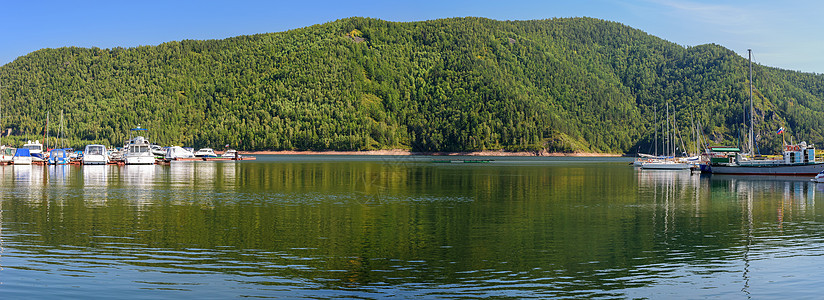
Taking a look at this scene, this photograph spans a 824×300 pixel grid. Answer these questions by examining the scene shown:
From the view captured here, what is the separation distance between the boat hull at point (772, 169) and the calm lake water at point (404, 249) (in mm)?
43370

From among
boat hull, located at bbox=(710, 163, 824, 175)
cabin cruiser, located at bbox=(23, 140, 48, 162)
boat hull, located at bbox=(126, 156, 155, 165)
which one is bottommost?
boat hull, located at bbox=(710, 163, 824, 175)

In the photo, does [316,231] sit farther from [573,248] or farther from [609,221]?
[609,221]

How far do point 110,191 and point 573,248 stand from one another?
40.4 m

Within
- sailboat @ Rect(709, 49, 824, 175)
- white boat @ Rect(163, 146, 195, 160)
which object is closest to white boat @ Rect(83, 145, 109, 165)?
white boat @ Rect(163, 146, 195, 160)

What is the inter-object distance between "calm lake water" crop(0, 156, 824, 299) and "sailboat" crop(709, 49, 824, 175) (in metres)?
43.6

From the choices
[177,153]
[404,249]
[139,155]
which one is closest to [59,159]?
[139,155]

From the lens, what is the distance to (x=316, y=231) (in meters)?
30.5

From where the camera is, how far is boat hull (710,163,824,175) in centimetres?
8449

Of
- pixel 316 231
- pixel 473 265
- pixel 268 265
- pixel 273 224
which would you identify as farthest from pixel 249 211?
pixel 473 265

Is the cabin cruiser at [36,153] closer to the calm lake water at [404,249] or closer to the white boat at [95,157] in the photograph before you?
the white boat at [95,157]

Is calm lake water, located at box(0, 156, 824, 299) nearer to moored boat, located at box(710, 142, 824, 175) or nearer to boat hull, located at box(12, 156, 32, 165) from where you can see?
moored boat, located at box(710, 142, 824, 175)

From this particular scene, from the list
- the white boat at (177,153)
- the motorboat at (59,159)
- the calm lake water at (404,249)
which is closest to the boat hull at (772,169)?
the calm lake water at (404,249)

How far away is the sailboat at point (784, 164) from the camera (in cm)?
8494

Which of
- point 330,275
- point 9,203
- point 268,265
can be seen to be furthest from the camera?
point 9,203
